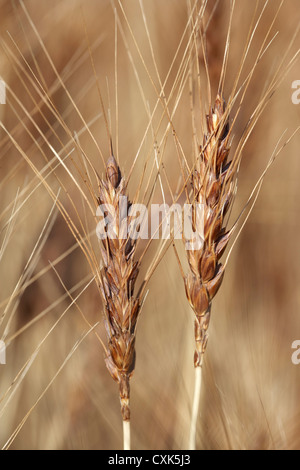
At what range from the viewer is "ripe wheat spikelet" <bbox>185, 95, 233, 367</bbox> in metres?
0.45

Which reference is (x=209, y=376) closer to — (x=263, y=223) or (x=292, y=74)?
(x=263, y=223)

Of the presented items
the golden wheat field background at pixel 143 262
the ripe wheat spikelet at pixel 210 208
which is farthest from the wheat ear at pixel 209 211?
the golden wheat field background at pixel 143 262

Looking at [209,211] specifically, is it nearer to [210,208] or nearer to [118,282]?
[210,208]

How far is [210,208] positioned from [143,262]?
0.31 m

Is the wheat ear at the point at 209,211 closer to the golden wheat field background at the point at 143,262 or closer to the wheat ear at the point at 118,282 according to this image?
the wheat ear at the point at 118,282

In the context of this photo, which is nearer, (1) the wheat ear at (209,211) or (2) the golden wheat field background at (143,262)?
(1) the wheat ear at (209,211)

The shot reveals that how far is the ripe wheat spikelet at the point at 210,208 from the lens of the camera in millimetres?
448

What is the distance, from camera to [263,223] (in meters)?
0.77

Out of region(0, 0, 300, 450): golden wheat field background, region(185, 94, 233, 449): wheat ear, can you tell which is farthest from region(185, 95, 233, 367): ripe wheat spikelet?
region(0, 0, 300, 450): golden wheat field background

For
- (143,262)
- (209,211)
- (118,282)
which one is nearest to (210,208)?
(209,211)

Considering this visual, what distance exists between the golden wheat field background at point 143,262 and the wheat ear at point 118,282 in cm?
26

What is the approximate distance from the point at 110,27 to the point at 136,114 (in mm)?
149

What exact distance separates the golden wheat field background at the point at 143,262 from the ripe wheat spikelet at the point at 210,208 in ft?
0.86

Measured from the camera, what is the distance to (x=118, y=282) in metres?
0.45
